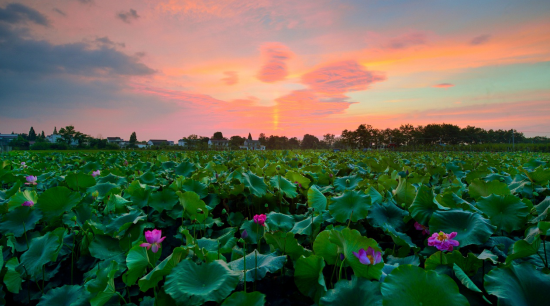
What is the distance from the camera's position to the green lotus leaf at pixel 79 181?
2.18 m

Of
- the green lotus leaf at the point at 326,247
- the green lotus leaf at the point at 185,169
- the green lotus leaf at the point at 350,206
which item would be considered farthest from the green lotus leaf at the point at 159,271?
the green lotus leaf at the point at 185,169

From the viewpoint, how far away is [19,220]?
1559 mm

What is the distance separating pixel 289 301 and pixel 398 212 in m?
0.79

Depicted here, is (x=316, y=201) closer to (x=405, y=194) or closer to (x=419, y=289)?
(x=405, y=194)

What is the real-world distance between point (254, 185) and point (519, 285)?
60.2 inches

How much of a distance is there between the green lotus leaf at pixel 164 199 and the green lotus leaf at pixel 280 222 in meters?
0.73

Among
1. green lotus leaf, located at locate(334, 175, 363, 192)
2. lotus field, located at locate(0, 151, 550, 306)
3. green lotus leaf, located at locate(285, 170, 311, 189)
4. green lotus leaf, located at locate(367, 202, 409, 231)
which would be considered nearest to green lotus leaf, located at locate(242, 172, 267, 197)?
lotus field, located at locate(0, 151, 550, 306)

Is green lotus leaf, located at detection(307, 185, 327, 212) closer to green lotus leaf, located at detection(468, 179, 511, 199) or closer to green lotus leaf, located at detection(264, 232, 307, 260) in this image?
green lotus leaf, located at detection(264, 232, 307, 260)

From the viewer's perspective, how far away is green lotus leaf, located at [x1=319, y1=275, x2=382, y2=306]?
0.77m

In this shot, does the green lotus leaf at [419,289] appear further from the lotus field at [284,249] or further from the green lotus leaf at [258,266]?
the green lotus leaf at [258,266]

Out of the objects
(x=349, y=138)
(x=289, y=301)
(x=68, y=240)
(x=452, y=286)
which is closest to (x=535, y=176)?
(x=452, y=286)

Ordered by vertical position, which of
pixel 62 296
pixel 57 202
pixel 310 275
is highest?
pixel 57 202

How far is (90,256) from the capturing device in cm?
143

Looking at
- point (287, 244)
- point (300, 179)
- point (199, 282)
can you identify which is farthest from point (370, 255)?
point (300, 179)
